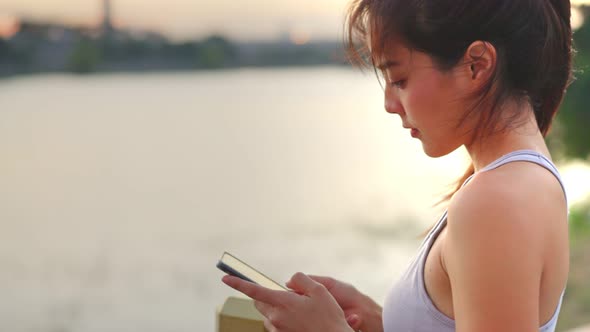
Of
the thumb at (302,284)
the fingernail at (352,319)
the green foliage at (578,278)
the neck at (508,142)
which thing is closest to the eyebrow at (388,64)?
the neck at (508,142)

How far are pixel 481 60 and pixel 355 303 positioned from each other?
43 cm

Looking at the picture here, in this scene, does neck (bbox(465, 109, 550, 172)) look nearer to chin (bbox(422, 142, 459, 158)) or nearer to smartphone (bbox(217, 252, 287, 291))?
chin (bbox(422, 142, 459, 158))

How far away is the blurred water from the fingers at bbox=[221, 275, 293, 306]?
3.29 metres

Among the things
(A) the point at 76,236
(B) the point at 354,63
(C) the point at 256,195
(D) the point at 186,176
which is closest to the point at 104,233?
(A) the point at 76,236

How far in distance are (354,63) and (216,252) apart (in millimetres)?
5584

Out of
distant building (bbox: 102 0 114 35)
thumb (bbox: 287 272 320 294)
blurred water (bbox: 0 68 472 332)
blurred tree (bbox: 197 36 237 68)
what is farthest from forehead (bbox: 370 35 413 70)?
blurred tree (bbox: 197 36 237 68)

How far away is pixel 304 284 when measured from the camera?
2.99ft

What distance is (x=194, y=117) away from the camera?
36.9 feet

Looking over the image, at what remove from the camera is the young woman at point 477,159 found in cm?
77

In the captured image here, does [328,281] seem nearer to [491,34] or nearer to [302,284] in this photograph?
[302,284]

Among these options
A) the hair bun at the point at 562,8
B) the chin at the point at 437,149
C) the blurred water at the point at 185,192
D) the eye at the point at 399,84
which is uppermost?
the hair bun at the point at 562,8

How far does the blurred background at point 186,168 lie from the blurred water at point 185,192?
0.08 ft

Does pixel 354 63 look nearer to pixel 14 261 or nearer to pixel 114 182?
pixel 14 261

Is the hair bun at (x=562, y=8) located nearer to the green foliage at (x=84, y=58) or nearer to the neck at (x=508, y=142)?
the neck at (x=508, y=142)
